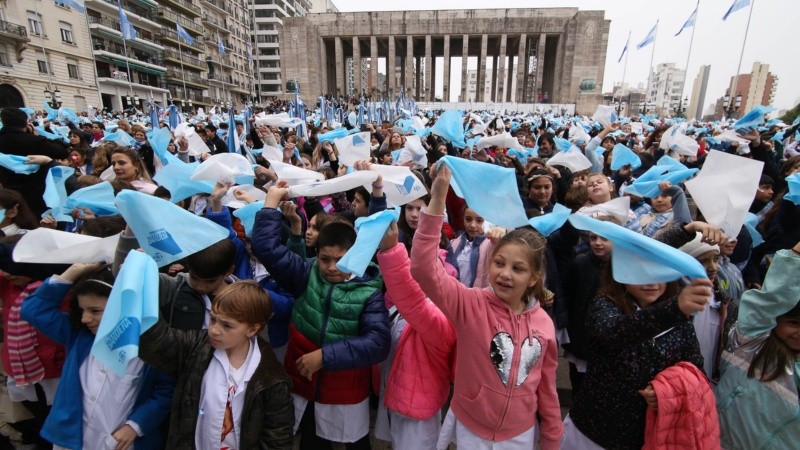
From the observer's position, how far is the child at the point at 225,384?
1616 mm

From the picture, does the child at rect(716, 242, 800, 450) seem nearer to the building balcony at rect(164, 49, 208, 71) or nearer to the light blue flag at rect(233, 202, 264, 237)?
the light blue flag at rect(233, 202, 264, 237)

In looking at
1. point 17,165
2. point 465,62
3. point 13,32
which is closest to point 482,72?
point 465,62

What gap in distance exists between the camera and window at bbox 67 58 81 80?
98.5ft

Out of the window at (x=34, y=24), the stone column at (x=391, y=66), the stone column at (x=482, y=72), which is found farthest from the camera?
the stone column at (x=391, y=66)

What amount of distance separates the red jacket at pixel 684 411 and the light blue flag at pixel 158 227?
176 cm

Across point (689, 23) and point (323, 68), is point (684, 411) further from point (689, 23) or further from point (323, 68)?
point (323, 68)

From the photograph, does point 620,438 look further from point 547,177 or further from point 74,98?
point 74,98

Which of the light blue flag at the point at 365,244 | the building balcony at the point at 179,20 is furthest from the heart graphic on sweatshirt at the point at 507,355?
the building balcony at the point at 179,20

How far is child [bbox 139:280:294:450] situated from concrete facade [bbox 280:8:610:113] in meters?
41.6

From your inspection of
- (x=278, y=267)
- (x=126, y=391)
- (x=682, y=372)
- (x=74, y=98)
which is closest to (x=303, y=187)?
(x=278, y=267)

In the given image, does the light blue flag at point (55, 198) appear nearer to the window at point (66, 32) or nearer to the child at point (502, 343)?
the child at point (502, 343)

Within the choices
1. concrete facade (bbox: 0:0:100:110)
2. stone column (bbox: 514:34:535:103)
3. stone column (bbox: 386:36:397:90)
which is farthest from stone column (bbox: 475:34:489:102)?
concrete facade (bbox: 0:0:100:110)

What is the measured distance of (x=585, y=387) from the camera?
1.79 metres

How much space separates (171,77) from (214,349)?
52.3m
